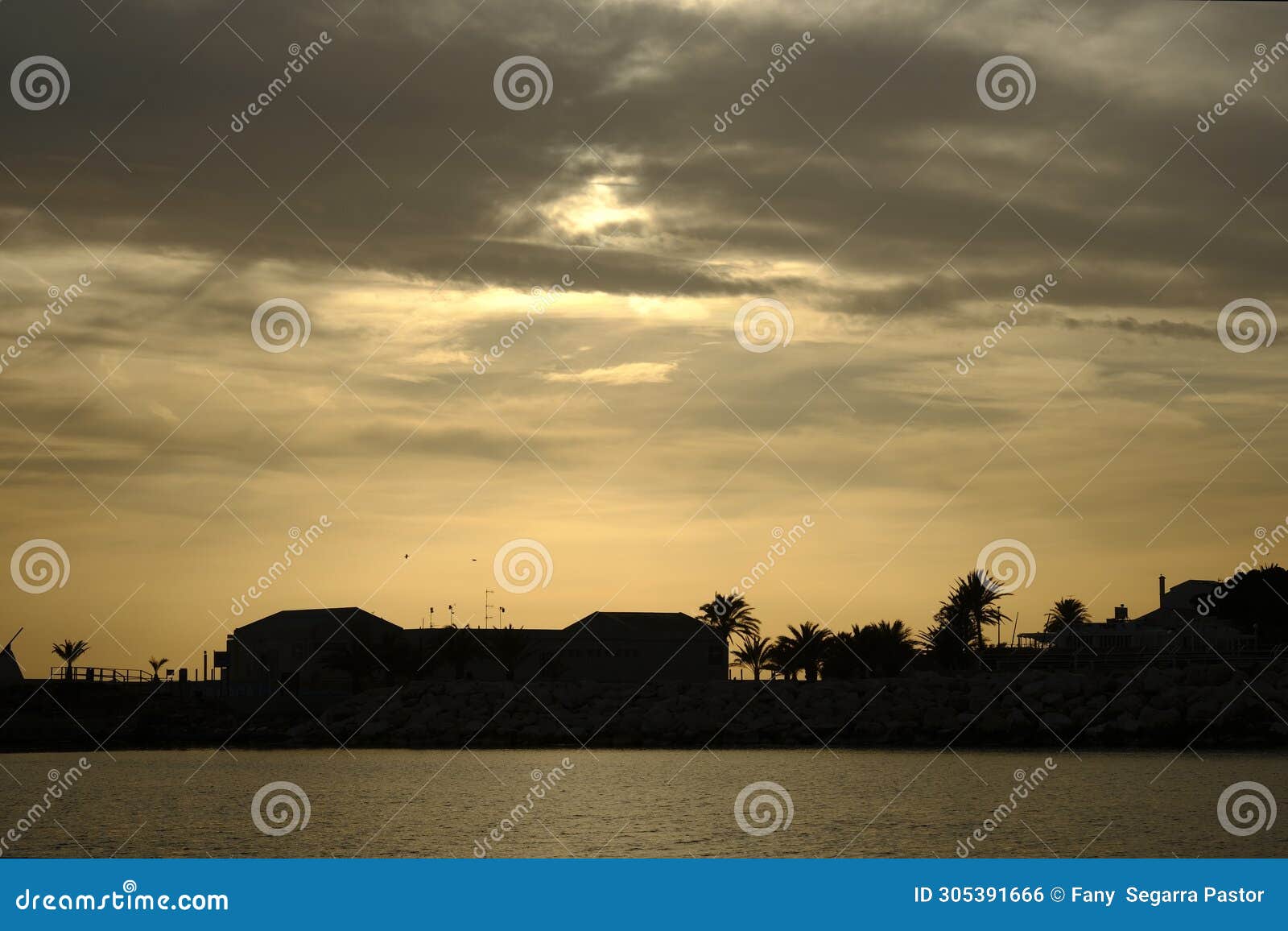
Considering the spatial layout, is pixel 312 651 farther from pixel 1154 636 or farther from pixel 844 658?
pixel 1154 636

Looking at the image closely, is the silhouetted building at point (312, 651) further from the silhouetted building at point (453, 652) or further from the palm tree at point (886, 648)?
the palm tree at point (886, 648)

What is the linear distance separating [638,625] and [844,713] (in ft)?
93.0

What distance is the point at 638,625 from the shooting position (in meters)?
89.5

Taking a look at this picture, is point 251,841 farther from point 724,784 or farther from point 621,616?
point 621,616

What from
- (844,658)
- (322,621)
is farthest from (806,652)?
(322,621)

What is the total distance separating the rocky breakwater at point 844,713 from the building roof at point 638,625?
12755 millimetres

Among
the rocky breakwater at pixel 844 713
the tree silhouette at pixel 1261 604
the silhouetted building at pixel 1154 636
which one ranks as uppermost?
the tree silhouette at pixel 1261 604

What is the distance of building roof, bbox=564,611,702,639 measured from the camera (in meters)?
88.6

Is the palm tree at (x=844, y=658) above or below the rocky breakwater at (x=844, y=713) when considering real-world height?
above

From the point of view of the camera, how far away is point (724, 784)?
45594 millimetres

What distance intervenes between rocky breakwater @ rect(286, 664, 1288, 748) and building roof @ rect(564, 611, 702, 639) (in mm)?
12755

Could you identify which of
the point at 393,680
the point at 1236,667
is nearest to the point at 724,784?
the point at 1236,667

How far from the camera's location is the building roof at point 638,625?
88.6 metres

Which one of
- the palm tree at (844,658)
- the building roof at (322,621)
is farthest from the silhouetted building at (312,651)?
the palm tree at (844,658)
